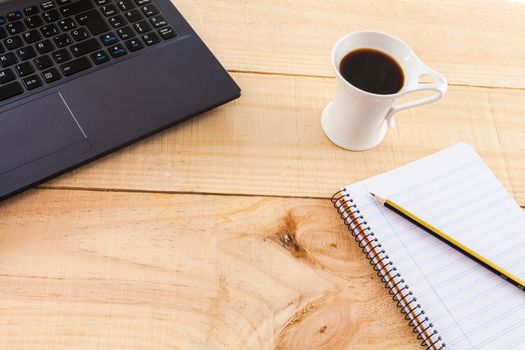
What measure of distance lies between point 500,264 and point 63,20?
583 mm

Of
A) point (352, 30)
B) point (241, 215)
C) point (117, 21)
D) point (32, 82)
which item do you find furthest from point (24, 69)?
point (352, 30)

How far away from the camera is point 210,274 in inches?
21.9

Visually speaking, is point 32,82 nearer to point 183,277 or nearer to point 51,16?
point 51,16

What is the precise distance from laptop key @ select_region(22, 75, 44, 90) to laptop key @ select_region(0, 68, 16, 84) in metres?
0.01

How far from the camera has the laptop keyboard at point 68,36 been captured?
24.1 inches

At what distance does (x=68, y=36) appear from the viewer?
0.64 m

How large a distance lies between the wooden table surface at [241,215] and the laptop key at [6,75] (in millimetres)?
132

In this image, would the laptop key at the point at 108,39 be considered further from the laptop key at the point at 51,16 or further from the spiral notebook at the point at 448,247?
the spiral notebook at the point at 448,247

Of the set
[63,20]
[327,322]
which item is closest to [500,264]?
[327,322]

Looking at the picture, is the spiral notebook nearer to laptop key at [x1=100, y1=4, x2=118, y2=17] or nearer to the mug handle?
the mug handle

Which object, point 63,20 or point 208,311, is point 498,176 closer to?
point 208,311

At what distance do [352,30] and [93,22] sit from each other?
1.17ft

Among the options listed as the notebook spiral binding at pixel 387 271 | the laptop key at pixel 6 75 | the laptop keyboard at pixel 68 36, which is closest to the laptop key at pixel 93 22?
Result: the laptop keyboard at pixel 68 36

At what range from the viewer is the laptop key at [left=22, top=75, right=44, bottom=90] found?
0.61 meters
